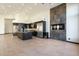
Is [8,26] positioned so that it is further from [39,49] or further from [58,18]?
[58,18]

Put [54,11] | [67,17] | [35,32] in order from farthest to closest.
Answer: [54,11] → [35,32] → [67,17]

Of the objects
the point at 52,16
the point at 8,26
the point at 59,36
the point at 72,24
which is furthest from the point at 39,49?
the point at 52,16

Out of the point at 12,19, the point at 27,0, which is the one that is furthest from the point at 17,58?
the point at 12,19

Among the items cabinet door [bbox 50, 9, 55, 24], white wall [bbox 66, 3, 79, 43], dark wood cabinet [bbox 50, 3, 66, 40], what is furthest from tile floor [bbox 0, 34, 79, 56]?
cabinet door [bbox 50, 9, 55, 24]

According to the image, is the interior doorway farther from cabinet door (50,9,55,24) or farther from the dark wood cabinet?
cabinet door (50,9,55,24)

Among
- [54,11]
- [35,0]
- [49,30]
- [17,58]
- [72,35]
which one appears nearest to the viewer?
[35,0]

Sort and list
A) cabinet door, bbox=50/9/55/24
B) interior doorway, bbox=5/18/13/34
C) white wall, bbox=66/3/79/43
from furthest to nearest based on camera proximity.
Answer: cabinet door, bbox=50/9/55/24
white wall, bbox=66/3/79/43
interior doorway, bbox=5/18/13/34

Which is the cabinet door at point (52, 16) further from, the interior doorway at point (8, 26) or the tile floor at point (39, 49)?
the interior doorway at point (8, 26)

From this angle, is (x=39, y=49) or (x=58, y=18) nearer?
(x=39, y=49)

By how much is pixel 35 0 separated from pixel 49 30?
23.2ft

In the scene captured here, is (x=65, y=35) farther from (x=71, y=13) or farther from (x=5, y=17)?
(x=5, y=17)

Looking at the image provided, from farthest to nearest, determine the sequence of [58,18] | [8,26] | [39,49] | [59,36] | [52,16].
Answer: [52,16] < [58,18] < [59,36] < [8,26] < [39,49]

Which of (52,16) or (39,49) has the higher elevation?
(52,16)

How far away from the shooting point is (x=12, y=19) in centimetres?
511
